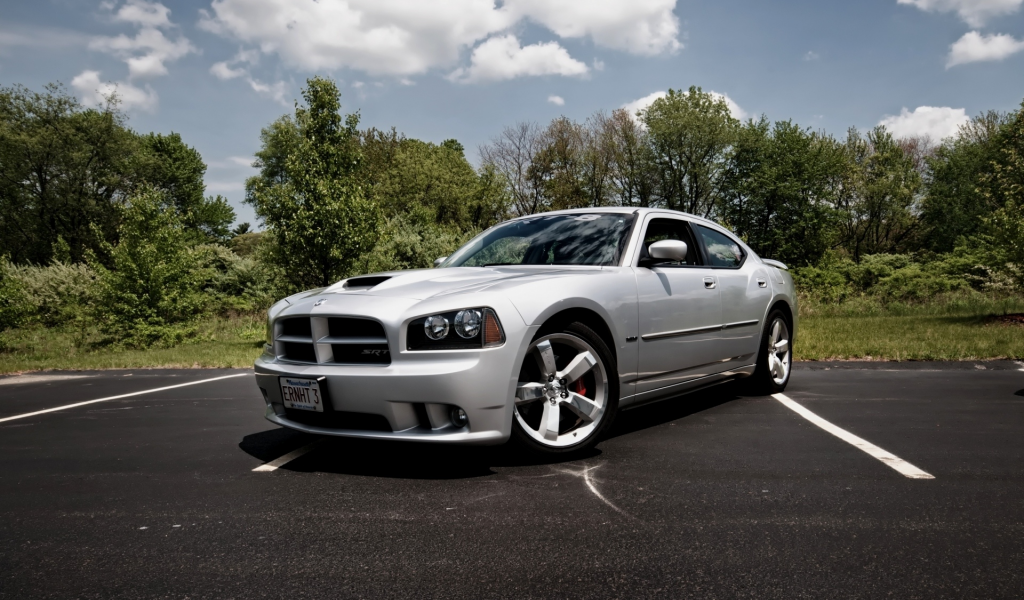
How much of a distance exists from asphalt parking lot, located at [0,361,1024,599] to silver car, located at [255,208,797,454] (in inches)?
11.5

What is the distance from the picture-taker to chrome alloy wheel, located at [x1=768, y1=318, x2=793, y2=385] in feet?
20.4

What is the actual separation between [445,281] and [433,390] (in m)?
0.84

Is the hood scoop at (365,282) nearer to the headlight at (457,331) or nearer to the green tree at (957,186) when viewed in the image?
the headlight at (457,331)

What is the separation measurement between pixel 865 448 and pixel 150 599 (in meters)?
3.76

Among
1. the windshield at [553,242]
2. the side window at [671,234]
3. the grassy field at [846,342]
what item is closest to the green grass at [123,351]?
the grassy field at [846,342]

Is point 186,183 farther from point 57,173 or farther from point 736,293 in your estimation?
point 736,293

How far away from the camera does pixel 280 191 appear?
15773 mm

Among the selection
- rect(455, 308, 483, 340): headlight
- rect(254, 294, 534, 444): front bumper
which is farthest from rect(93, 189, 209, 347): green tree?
rect(455, 308, 483, 340): headlight

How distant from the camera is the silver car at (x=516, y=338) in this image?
11.5ft

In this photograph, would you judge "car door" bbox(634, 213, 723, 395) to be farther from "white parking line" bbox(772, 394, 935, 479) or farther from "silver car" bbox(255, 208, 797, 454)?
"white parking line" bbox(772, 394, 935, 479)

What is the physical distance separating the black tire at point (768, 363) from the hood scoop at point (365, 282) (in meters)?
3.37

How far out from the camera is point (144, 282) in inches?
682

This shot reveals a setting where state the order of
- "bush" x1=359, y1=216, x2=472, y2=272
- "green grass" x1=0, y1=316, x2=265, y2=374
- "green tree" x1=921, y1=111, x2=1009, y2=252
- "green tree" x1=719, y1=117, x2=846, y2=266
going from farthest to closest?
1. "green tree" x1=719, y1=117, x2=846, y2=266
2. "green tree" x1=921, y1=111, x2=1009, y2=252
3. "bush" x1=359, y1=216, x2=472, y2=272
4. "green grass" x1=0, y1=316, x2=265, y2=374

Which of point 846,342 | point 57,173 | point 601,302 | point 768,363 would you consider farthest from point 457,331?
point 57,173
